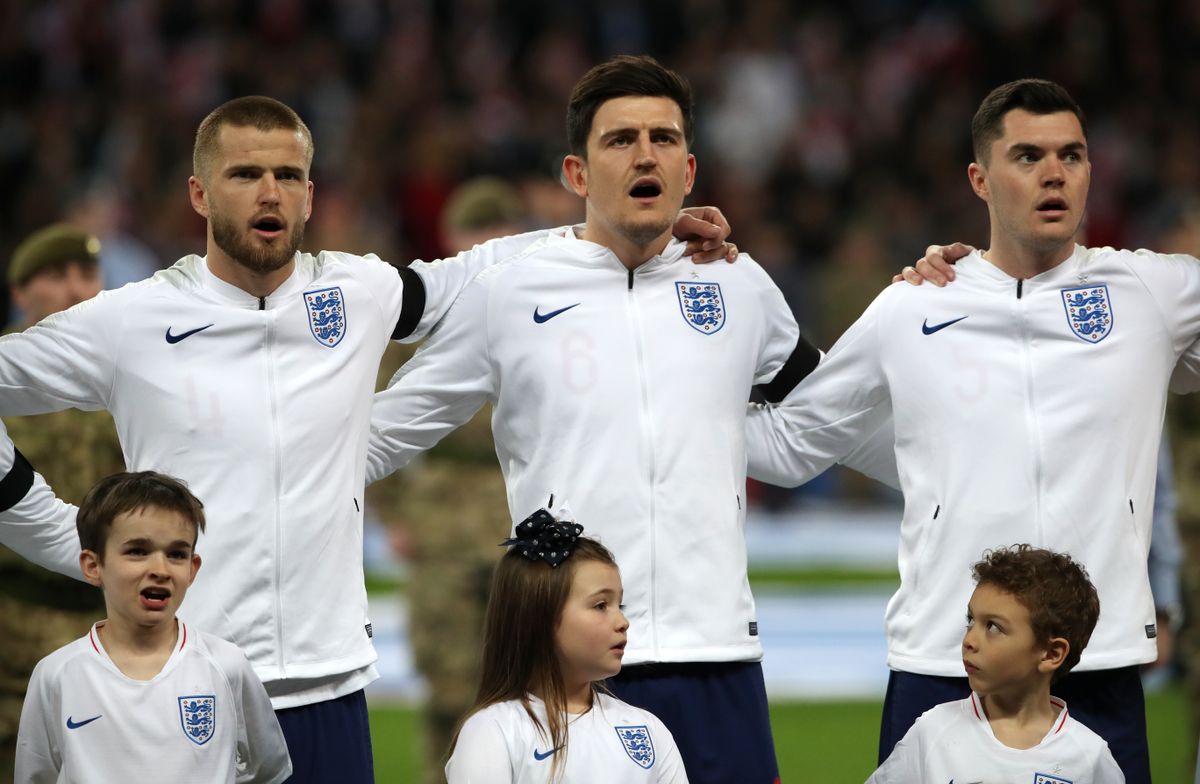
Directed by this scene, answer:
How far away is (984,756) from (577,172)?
2.12m

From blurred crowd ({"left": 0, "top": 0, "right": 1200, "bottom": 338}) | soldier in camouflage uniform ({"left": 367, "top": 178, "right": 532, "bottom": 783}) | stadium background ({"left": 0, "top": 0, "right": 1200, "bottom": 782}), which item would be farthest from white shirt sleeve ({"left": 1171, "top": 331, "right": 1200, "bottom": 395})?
blurred crowd ({"left": 0, "top": 0, "right": 1200, "bottom": 338})

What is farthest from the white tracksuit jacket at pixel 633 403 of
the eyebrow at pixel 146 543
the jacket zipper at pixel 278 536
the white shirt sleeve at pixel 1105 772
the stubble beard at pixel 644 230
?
the white shirt sleeve at pixel 1105 772

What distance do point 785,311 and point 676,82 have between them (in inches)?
31.5

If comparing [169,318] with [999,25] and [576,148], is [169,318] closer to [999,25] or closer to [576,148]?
[576,148]

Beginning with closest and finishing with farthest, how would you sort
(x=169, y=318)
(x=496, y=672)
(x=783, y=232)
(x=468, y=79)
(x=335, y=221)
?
(x=496, y=672) → (x=169, y=318) → (x=335, y=221) → (x=783, y=232) → (x=468, y=79)

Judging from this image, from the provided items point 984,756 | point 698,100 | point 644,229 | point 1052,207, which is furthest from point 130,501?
point 698,100

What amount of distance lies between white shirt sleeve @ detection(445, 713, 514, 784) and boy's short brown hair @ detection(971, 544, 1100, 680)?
1.38m

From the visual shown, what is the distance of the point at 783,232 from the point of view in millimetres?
17922

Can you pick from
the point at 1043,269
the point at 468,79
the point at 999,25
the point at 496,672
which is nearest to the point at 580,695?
the point at 496,672

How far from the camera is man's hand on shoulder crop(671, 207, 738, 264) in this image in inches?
227

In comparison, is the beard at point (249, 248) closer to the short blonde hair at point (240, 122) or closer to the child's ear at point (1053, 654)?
the short blonde hair at point (240, 122)

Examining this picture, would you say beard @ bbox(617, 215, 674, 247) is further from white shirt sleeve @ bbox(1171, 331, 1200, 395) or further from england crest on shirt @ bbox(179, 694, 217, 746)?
england crest on shirt @ bbox(179, 694, 217, 746)

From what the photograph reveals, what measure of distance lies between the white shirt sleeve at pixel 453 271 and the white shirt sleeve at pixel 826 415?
930 millimetres

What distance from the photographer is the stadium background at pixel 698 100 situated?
1717 cm
